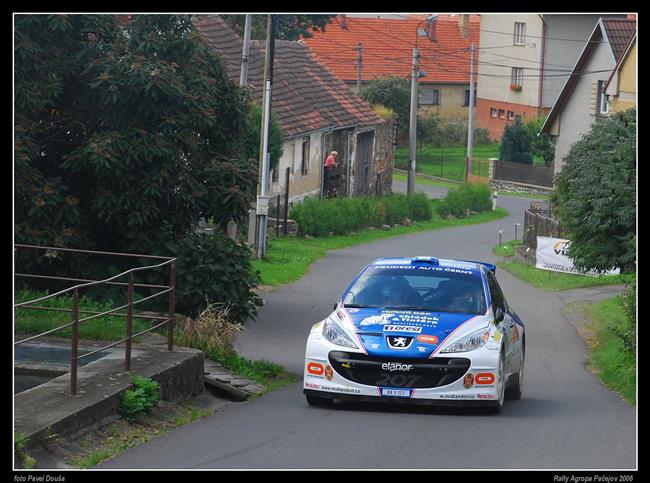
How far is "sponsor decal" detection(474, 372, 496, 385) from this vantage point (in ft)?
37.5

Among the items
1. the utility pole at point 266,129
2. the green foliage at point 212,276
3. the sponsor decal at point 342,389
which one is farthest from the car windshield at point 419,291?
the utility pole at point 266,129

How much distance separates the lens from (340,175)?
48.8m

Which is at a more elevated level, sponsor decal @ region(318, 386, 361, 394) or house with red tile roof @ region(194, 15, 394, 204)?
house with red tile roof @ region(194, 15, 394, 204)

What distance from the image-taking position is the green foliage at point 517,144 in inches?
2569

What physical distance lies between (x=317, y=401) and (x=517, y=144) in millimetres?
55093

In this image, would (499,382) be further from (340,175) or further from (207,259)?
(340,175)

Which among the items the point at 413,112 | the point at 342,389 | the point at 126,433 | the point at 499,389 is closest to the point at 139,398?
the point at 126,433

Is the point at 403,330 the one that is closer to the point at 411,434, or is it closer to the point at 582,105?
the point at 411,434

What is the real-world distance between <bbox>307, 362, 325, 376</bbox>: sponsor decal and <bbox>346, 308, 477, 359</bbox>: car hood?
48 centimetres

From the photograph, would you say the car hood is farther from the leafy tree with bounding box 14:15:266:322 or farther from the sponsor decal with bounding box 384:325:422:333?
the leafy tree with bounding box 14:15:266:322

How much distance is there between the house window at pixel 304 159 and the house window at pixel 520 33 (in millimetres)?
26298

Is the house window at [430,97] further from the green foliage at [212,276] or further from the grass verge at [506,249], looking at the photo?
the green foliage at [212,276]

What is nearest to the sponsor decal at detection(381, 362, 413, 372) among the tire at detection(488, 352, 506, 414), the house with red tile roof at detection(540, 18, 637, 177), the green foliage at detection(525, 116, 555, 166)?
the tire at detection(488, 352, 506, 414)

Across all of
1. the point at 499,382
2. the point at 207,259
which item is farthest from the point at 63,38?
the point at 499,382
